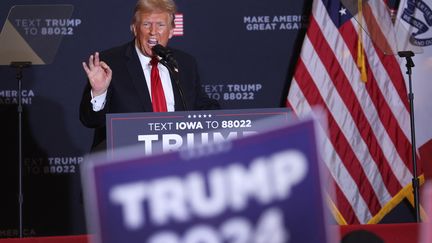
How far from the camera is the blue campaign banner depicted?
4.91 ft

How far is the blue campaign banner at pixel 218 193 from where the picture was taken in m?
1.50

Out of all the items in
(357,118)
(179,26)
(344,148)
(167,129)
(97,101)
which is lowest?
(344,148)

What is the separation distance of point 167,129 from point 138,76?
763mm

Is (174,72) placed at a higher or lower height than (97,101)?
higher

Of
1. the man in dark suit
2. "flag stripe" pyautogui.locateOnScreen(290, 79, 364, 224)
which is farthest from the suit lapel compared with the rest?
"flag stripe" pyautogui.locateOnScreen(290, 79, 364, 224)

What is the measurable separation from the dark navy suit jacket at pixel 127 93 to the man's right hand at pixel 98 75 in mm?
92

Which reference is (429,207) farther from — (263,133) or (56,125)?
(56,125)

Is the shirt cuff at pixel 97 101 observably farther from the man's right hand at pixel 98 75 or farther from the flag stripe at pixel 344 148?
the flag stripe at pixel 344 148

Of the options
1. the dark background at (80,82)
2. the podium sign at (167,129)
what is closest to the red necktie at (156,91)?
the podium sign at (167,129)

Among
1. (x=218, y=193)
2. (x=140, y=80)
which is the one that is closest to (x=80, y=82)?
(x=140, y=80)

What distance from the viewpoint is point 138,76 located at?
3.98 m

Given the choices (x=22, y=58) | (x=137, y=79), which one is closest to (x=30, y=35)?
(x=22, y=58)

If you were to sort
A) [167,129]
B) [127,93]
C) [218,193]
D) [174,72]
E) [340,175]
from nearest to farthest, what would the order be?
1. [218,193]
2. [167,129]
3. [174,72]
4. [127,93]
5. [340,175]

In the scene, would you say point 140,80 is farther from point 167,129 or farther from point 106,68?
point 167,129
